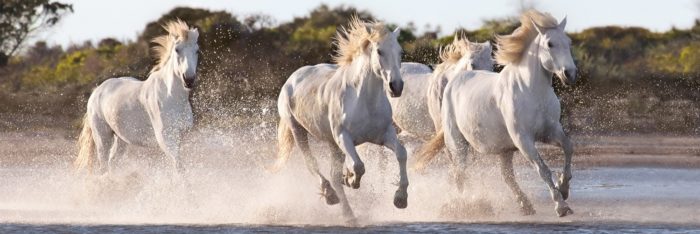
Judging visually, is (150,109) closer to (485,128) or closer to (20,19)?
(485,128)

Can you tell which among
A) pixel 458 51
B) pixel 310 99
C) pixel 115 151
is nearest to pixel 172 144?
pixel 310 99

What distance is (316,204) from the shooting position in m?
14.4

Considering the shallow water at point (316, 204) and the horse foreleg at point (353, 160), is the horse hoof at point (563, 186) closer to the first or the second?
the shallow water at point (316, 204)

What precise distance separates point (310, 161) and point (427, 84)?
260 cm

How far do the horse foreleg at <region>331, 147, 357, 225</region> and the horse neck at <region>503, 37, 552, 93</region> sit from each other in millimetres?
1451

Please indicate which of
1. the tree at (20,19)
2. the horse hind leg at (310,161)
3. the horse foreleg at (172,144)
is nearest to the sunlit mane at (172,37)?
the horse foreleg at (172,144)

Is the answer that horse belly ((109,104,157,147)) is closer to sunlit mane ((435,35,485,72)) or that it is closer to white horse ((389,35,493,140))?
white horse ((389,35,493,140))

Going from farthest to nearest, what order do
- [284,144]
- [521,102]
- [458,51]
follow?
[458,51]
[284,144]
[521,102]

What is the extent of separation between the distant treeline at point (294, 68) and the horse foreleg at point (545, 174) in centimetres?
1319

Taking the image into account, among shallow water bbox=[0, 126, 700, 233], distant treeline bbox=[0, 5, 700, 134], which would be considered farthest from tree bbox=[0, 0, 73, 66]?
shallow water bbox=[0, 126, 700, 233]

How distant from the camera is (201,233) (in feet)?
42.0

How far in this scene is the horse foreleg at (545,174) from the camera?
12883 millimetres

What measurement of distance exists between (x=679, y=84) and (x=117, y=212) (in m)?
18.8

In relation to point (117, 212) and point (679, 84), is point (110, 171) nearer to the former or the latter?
point (117, 212)
